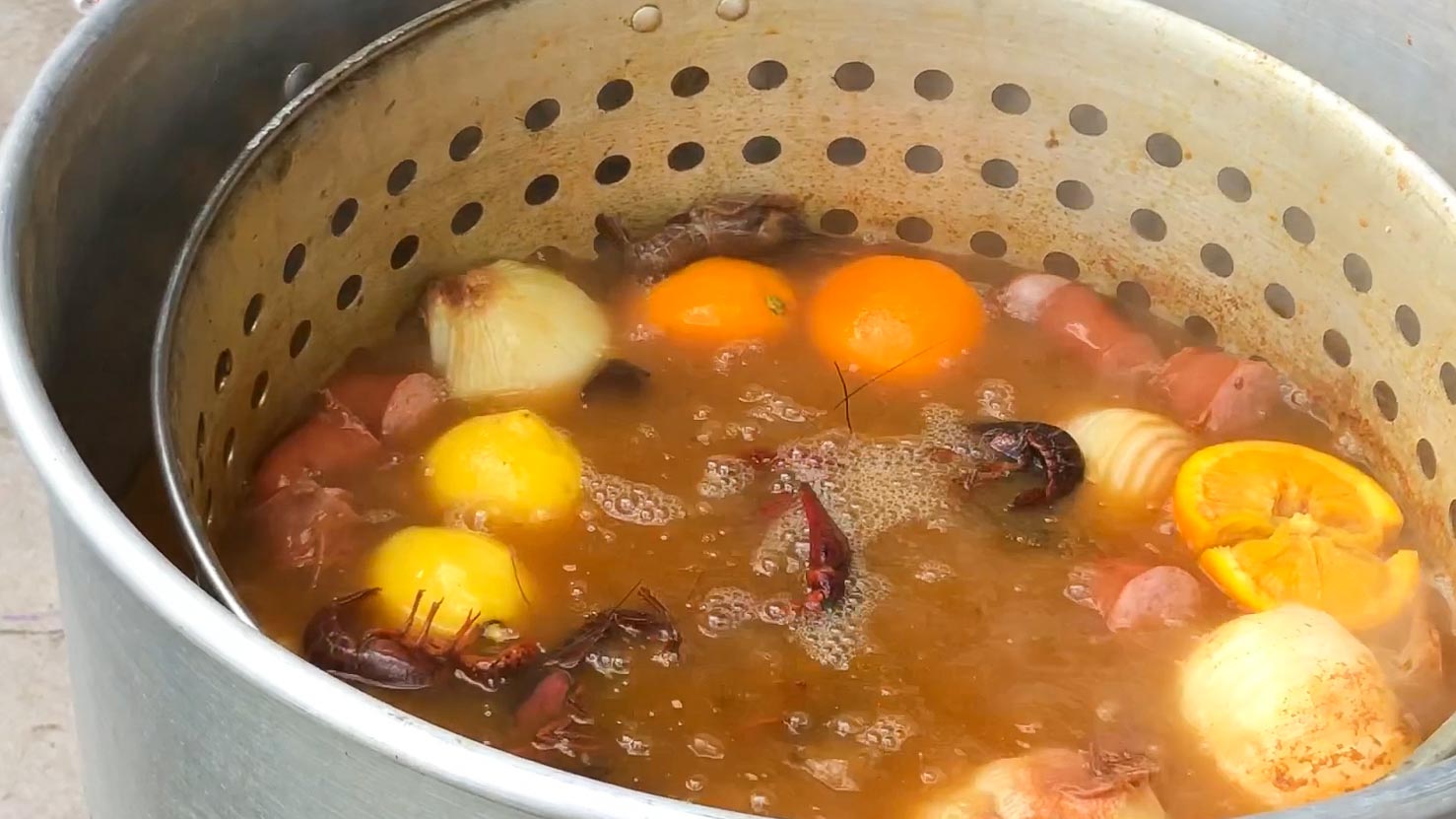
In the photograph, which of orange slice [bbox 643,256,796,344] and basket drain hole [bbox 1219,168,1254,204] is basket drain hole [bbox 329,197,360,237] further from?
basket drain hole [bbox 1219,168,1254,204]

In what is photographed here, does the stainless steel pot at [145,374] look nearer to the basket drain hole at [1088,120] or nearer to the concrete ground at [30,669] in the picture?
the basket drain hole at [1088,120]

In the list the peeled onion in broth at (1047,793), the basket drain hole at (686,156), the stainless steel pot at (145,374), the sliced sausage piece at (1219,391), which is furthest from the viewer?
the basket drain hole at (686,156)

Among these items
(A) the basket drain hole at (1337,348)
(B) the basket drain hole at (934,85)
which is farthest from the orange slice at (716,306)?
(A) the basket drain hole at (1337,348)

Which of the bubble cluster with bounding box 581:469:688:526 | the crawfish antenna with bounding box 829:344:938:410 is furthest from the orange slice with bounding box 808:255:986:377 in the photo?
the bubble cluster with bounding box 581:469:688:526

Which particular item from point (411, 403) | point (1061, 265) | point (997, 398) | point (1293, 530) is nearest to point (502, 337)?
point (411, 403)

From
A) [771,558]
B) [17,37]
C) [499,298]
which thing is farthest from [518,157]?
[17,37]
